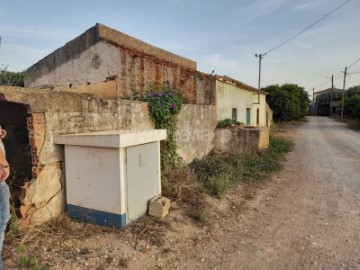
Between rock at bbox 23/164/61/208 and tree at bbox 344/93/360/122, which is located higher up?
tree at bbox 344/93/360/122

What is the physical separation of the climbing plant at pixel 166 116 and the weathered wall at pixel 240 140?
332 cm

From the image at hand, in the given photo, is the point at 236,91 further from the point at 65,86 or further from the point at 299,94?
the point at 299,94

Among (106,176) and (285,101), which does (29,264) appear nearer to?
(106,176)

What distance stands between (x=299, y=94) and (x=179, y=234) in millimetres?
34724

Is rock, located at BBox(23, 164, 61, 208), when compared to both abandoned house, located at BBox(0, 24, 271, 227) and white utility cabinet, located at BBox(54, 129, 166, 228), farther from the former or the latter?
white utility cabinet, located at BBox(54, 129, 166, 228)

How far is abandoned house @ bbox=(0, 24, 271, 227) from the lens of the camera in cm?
373

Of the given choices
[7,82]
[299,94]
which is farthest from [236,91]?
→ [299,94]

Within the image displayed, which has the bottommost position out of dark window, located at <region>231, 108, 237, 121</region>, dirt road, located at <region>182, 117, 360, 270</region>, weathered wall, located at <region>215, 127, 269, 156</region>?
dirt road, located at <region>182, 117, 360, 270</region>

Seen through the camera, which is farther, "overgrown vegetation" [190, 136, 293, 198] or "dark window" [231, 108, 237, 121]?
"dark window" [231, 108, 237, 121]

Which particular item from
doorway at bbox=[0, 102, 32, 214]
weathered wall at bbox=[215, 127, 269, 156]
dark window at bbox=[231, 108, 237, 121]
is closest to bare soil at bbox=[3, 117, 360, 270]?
doorway at bbox=[0, 102, 32, 214]

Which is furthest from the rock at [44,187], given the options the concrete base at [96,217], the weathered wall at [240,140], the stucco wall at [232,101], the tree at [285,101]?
the tree at [285,101]

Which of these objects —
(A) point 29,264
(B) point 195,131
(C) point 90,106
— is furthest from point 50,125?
(B) point 195,131

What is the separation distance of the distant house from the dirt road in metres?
4.12

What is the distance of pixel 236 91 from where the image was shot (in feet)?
41.7
